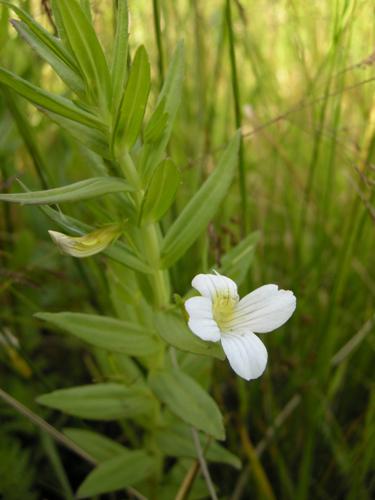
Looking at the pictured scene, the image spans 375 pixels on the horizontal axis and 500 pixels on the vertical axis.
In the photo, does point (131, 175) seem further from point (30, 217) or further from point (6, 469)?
point (30, 217)

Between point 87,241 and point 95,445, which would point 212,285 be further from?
point 95,445

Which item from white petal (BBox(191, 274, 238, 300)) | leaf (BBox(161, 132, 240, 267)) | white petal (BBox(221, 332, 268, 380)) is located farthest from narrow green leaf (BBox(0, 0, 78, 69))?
white petal (BBox(221, 332, 268, 380))

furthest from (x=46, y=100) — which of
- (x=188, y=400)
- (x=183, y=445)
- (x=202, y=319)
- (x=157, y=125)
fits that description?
(x=183, y=445)

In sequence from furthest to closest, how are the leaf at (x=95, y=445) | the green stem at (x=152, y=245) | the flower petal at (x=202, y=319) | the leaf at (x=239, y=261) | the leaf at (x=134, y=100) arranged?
the leaf at (x=95, y=445) < the leaf at (x=239, y=261) < the green stem at (x=152, y=245) < the leaf at (x=134, y=100) < the flower petal at (x=202, y=319)

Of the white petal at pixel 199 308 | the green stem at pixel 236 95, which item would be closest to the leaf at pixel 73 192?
the white petal at pixel 199 308

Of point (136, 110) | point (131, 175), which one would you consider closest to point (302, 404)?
point (131, 175)

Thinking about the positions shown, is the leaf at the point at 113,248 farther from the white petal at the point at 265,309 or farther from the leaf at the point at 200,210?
the white petal at the point at 265,309

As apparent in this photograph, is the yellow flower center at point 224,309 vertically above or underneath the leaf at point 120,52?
underneath
